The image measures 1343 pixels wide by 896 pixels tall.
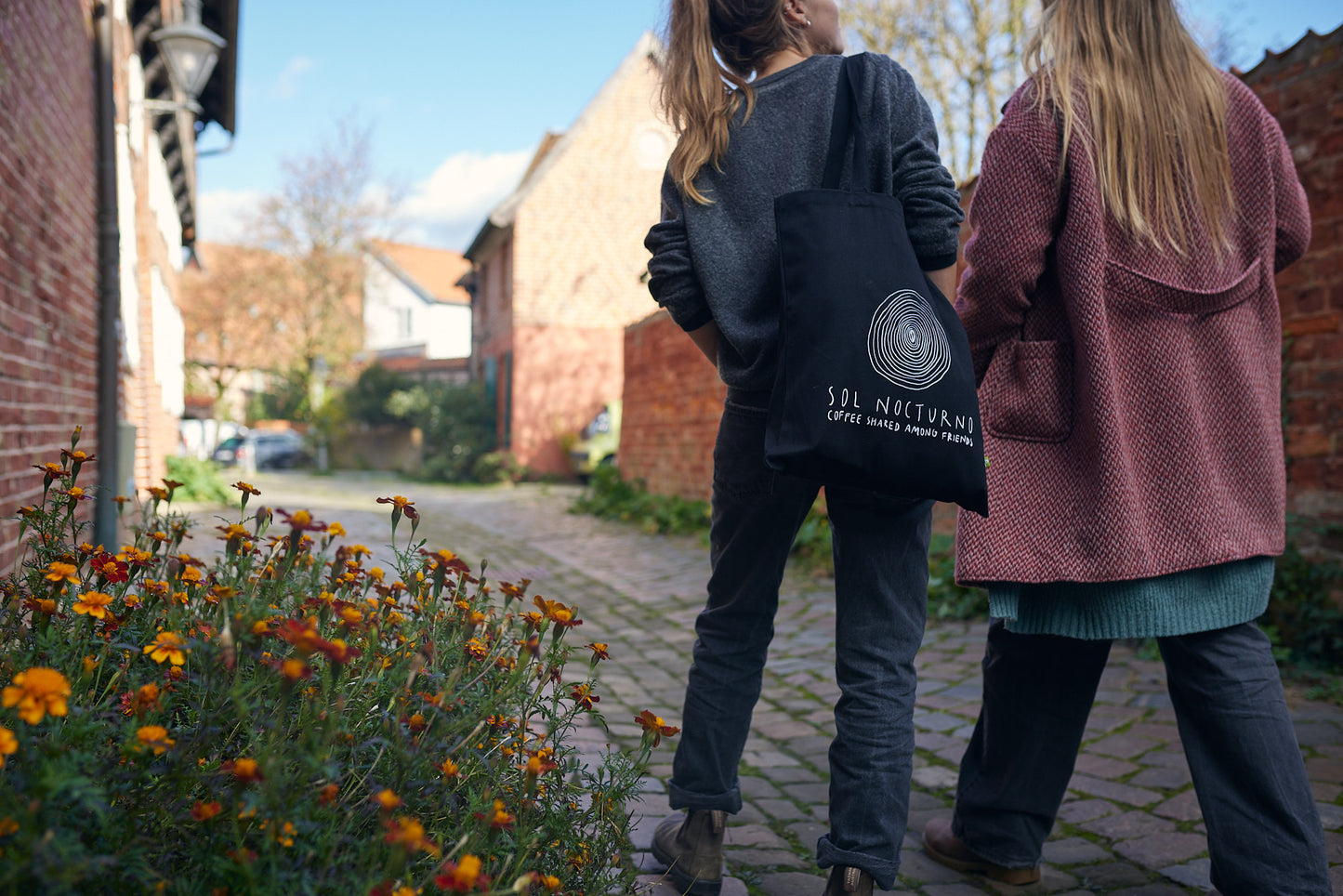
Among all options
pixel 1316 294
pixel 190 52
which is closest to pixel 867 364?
pixel 1316 294

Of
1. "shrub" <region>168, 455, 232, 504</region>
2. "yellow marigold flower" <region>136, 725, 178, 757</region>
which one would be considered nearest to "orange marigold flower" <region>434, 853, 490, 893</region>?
"yellow marigold flower" <region>136, 725, 178, 757</region>

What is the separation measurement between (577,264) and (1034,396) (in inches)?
689

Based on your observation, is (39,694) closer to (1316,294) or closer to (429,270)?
(1316,294)

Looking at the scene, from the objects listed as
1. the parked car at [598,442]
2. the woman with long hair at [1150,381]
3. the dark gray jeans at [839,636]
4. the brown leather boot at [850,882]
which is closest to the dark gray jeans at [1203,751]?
the woman with long hair at [1150,381]

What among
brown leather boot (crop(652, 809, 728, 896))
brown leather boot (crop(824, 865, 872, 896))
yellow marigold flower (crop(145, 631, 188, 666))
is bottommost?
brown leather boot (crop(652, 809, 728, 896))

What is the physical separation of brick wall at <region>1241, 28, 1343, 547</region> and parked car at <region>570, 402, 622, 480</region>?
11.9m

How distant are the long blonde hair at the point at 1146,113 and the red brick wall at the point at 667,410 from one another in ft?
19.8

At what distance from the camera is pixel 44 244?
4082mm

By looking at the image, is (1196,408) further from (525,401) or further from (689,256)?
(525,401)

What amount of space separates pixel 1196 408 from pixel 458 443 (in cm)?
1869

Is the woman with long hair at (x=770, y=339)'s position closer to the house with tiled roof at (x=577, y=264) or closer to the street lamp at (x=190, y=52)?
the street lamp at (x=190, y=52)

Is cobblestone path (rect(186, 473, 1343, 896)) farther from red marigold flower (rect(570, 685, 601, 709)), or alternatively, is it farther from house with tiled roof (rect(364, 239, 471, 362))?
house with tiled roof (rect(364, 239, 471, 362))

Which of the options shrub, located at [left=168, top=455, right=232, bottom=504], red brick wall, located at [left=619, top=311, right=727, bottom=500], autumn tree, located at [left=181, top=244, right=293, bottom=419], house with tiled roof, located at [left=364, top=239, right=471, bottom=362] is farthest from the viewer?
house with tiled roof, located at [left=364, top=239, right=471, bottom=362]

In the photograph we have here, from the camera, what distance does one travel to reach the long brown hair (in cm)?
180
